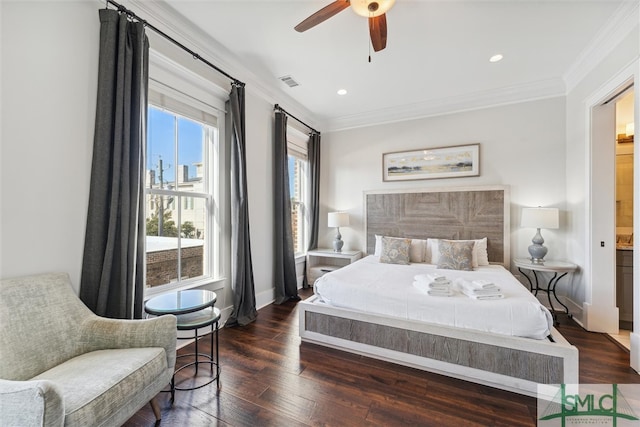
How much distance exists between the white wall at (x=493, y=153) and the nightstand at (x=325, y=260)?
0.35 meters

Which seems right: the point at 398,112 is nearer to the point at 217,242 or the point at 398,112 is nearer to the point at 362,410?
the point at 217,242

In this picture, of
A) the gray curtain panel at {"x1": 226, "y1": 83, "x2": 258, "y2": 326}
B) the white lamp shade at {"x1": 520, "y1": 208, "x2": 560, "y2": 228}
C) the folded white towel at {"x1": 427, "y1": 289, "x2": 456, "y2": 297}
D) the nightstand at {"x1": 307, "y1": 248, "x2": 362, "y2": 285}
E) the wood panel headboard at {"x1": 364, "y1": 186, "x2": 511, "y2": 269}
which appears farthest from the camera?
the nightstand at {"x1": 307, "y1": 248, "x2": 362, "y2": 285}

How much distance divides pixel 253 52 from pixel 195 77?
0.69m

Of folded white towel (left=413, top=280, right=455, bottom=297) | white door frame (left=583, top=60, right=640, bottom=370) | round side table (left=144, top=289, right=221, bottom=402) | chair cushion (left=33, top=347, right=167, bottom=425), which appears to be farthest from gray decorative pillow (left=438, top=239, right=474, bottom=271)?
chair cushion (left=33, top=347, right=167, bottom=425)

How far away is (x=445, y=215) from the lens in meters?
4.02

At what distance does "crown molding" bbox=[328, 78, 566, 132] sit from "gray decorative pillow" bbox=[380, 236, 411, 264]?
2.08 m

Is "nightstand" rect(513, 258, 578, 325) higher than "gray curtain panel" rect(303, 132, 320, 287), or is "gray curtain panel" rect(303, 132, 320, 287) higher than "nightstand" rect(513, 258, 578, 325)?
"gray curtain panel" rect(303, 132, 320, 287)

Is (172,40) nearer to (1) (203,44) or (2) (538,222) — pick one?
(1) (203,44)

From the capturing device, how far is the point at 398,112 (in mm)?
4352

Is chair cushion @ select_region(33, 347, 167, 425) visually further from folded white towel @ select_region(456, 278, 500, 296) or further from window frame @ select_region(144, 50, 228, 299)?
folded white towel @ select_region(456, 278, 500, 296)

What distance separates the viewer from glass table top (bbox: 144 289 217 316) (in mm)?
1841

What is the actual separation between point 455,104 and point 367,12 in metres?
2.66

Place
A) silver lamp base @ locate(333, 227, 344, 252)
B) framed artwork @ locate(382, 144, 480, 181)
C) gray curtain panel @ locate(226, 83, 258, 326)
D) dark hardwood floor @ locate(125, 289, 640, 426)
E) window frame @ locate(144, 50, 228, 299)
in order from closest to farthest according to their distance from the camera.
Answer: dark hardwood floor @ locate(125, 289, 640, 426)
window frame @ locate(144, 50, 228, 299)
gray curtain panel @ locate(226, 83, 258, 326)
framed artwork @ locate(382, 144, 480, 181)
silver lamp base @ locate(333, 227, 344, 252)

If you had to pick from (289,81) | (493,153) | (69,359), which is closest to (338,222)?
(289,81)
